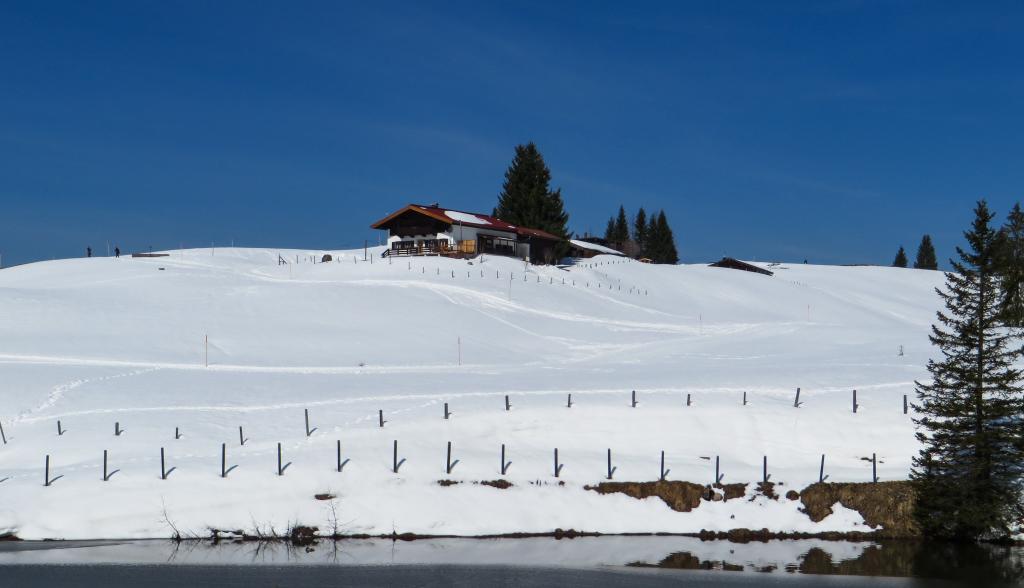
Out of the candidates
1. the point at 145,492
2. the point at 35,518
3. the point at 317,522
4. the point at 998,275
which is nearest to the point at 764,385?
the point at 998,275

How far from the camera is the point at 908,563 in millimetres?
25719

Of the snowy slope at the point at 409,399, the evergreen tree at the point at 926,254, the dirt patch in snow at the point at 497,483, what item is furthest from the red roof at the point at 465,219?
the evergreen tree at the point at 926,254

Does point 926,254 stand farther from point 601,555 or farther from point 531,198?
point 601,555

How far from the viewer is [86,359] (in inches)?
1874

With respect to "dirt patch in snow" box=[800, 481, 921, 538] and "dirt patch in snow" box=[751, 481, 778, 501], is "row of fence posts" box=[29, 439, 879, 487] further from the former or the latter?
"dirt patch in snow" box=[800, 481, 921, 538]

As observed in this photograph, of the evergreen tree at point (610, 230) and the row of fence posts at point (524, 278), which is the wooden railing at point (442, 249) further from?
the evergreen tree at point (610, 230)

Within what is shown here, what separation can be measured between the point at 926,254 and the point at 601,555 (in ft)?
541

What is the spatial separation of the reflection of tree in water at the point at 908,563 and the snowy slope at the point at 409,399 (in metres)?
2.30

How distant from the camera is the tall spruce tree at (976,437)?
87.8 feet

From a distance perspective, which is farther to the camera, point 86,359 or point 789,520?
point 86,359

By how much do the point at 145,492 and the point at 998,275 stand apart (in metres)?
29.8

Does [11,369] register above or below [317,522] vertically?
above

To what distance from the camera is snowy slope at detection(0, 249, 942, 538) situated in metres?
28.6

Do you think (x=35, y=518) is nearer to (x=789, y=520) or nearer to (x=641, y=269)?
(x=789, y=520)
